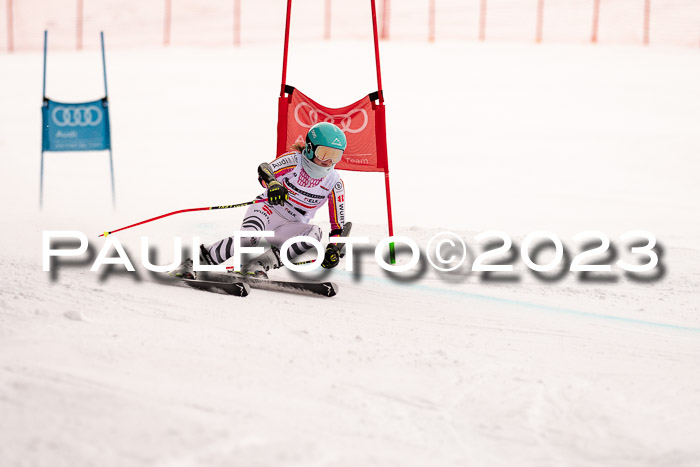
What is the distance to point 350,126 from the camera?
7.62m

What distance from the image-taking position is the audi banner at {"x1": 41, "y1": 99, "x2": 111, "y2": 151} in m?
10.4

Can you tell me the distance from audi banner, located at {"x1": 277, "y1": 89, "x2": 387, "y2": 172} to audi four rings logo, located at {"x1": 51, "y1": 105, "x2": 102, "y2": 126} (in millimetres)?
3802

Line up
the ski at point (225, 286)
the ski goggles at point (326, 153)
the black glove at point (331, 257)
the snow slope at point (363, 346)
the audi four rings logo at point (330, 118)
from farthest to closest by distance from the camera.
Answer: the audi four rings logo at point (330, 118)
the ski goggles at point (326, 153)
the black glove at point (331, 257)
the ski at point (225, 286)
the snow slope at point (363, 346)

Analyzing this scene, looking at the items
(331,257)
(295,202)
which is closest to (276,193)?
(295,202)

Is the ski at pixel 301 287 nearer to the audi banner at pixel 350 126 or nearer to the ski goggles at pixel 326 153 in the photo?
the ski goggles at pixel 326 153

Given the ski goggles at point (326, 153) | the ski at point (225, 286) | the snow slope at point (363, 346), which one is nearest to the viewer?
the snow slope at point (363, 346)

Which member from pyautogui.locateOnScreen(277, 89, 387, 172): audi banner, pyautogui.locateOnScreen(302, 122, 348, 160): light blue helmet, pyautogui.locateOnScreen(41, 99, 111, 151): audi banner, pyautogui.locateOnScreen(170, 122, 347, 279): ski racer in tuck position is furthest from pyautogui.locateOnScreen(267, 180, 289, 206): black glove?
pyautogui.locateOnScreen(41, 99, 111, 151): audi banner

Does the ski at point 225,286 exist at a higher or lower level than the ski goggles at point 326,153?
lower

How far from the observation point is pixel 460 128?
19.1m

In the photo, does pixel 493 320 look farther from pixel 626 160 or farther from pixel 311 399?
pixel 626 160

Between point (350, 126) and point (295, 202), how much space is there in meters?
1.40

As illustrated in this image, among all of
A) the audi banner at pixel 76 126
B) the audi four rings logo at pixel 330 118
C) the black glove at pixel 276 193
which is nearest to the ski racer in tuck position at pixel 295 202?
the black glove at pixel 276 193

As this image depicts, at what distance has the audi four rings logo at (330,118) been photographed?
7594mm

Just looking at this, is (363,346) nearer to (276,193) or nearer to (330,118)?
(276,193)
